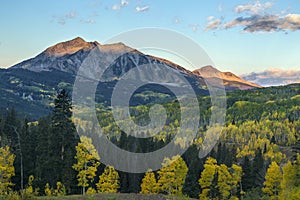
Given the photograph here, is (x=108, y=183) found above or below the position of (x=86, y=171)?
below

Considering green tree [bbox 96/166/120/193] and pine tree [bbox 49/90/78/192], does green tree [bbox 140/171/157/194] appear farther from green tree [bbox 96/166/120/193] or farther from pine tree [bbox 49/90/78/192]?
pine tree [bbox 49/90/78/192]

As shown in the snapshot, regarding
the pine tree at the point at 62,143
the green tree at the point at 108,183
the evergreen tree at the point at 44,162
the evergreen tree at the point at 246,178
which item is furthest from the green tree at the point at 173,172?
the evergreen tree at the point at 246,178

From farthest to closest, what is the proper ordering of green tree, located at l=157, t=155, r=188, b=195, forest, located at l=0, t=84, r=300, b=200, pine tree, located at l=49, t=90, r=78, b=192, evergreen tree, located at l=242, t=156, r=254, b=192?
evergreen tree, located at l=242, t=156, r=254, b=192
green tree, located at l=157, t=155, r=188, b=195
pine tree, located at l=49, t=90, r=78, b=192
forest, located at l=0, t=84, r=300, b=200

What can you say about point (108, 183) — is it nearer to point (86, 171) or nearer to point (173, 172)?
point (86, 171)

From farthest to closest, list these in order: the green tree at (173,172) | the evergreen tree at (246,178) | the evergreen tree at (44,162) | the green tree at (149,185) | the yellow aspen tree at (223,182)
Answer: the evergreen tree at (246,178)
the green tree at (149,185)
the yellow aspen tree at (223,182)
the green tree at (173,172)
the evergreen tree at (44,162)

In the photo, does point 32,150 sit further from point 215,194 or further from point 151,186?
point 215,194

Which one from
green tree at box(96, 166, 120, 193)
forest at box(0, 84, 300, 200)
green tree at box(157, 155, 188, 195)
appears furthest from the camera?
green tree at box(96, 166, 120, 193)

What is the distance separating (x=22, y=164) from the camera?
59.2 m

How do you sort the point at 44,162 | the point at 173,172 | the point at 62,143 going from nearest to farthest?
the point at 62,143, the point at 44,162, the point at 173,172

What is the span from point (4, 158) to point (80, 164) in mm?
10569

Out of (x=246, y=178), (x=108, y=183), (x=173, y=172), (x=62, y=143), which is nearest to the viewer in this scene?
(x=62, y=143)

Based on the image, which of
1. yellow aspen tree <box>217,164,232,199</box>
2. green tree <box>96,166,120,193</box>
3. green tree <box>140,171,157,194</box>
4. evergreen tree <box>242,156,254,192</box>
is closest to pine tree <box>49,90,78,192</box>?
green tree <box>96,166,120,193</box>

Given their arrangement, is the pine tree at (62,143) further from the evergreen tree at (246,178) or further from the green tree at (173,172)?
the evergreen tree at (246,178)

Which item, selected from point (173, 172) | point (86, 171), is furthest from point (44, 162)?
point (173, 172)
